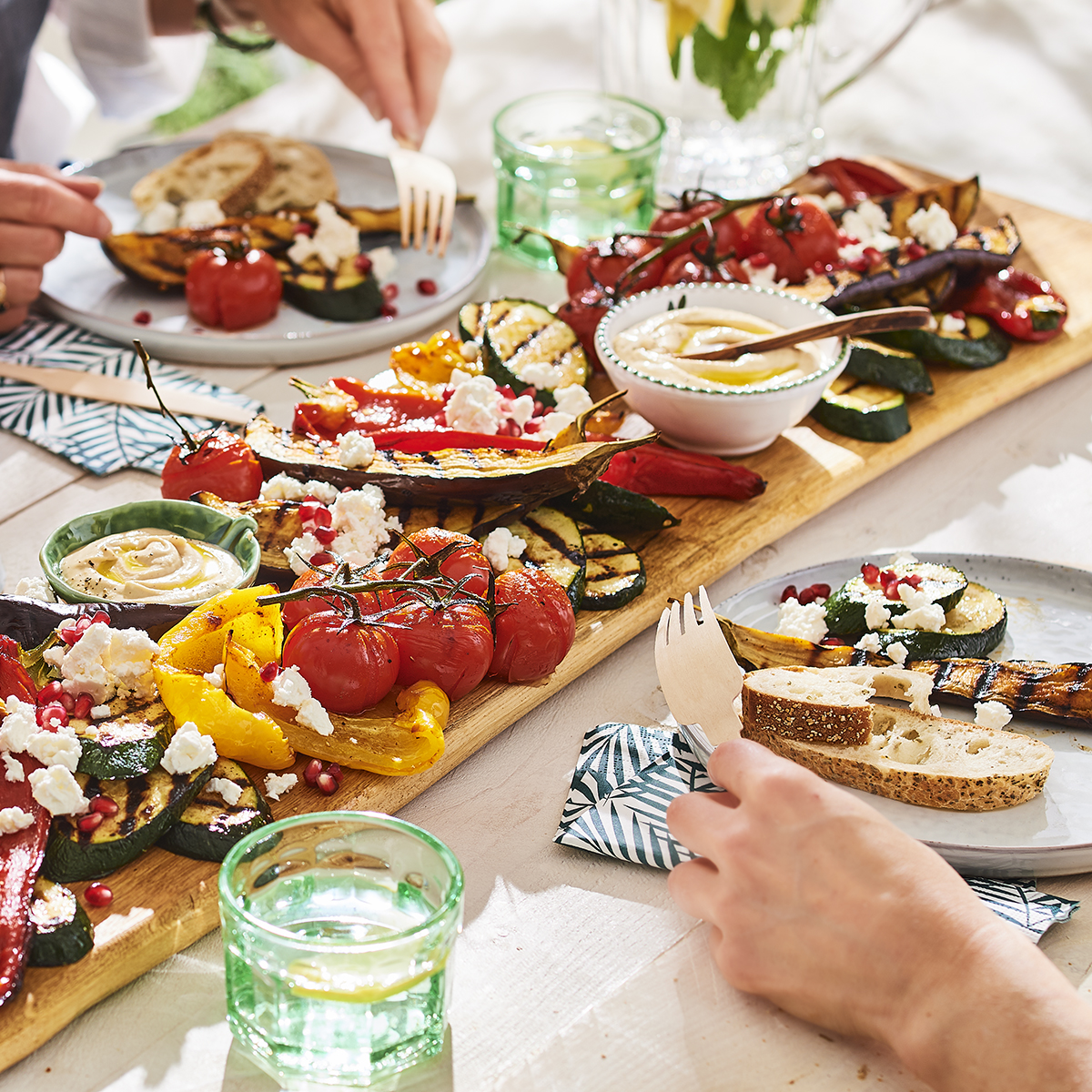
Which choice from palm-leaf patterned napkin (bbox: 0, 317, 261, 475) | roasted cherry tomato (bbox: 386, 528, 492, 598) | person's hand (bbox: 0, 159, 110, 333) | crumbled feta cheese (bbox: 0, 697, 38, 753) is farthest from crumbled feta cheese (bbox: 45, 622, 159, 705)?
person's hand (bbox: 0, 159, 110, 333)

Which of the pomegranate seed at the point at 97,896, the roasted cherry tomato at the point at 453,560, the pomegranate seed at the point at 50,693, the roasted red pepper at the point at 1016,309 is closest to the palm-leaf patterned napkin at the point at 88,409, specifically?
the roasted cherry tomato at the point at 453,560

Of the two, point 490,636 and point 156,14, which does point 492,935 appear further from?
point 156,14

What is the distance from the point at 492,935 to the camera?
1.44 meters

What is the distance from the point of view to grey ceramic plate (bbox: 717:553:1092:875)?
1452mm

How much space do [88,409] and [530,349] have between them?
0.94m

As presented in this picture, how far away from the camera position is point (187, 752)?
56.7 inches

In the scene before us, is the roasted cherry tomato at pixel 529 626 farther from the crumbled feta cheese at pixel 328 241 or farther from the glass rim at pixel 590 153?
the glass rim at pixel 590 153

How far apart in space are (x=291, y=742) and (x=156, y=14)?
336cm

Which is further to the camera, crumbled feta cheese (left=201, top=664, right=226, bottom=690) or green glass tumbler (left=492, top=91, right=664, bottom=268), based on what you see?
green glass tumbler (left=492, top=91, right=664, bottom=268)

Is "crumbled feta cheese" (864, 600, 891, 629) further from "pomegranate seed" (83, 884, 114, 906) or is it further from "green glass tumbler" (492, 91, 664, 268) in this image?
"green glass tumbler" (492, 91, 664, 268)

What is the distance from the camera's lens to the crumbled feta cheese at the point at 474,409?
2125 mm

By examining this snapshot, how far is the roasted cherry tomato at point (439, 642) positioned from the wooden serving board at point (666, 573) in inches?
3.5

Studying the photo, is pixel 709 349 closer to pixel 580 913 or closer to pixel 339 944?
pixel 580 913

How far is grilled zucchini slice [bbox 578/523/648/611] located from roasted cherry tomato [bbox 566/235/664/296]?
88 cm
